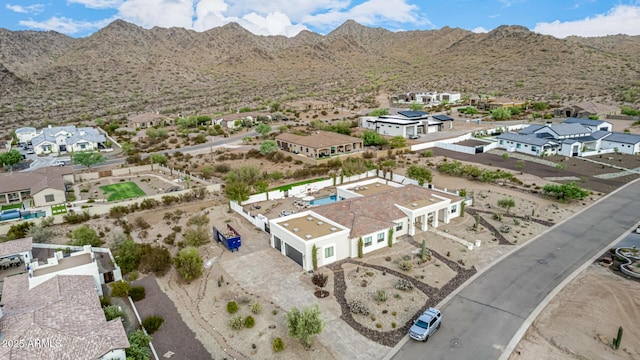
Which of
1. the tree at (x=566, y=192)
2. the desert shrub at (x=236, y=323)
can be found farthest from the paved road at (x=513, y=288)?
the desert shrub at (x=236, y=323)

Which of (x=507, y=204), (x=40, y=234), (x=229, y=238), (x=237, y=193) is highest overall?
(x=237, y=193)

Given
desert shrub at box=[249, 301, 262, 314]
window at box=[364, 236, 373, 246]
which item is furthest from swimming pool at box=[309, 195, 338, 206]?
desert shrub at box=[249, 301, 262, 314]

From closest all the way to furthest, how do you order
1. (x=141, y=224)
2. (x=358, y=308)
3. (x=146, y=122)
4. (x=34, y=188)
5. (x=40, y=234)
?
(x=358, y=308), (x=40, y=234), (x=141, y=224), (x=34, y=188), (x=146, y=122)

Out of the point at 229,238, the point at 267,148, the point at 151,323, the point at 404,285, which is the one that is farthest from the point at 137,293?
the point at 267,148

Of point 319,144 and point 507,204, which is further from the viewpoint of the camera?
point 319,144

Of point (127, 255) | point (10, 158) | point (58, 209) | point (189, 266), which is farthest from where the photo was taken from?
point (10, 158)

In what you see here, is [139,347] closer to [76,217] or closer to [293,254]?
[293,254]

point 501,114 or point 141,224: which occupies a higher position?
point 501,114
